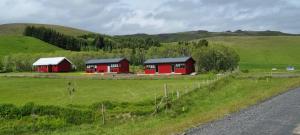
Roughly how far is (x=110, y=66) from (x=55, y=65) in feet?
62.8

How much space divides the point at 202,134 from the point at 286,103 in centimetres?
1297

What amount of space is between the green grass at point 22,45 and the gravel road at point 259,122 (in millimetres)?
153100

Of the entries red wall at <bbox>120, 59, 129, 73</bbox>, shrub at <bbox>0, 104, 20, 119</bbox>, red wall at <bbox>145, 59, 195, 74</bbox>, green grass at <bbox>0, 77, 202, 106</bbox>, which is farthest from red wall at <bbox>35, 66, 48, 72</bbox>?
shrub at <bbox>0, 104, 20, 119</bbox>

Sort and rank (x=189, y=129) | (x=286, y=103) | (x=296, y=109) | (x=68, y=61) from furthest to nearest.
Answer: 1. (x=68, y=61)
2. (x=286, y=103)
3. (x=296, y=109)
4. (x=189, y=129)

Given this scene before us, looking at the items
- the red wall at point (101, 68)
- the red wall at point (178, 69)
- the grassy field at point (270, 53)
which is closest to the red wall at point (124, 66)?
the red wall at point (101, 68)

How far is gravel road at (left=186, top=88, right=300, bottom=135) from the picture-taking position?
63.7 ft

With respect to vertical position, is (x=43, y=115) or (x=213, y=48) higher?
(x=213, y=48)

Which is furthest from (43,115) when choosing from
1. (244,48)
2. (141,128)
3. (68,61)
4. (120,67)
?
(244,48)

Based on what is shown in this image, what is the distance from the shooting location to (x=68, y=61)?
391 ft

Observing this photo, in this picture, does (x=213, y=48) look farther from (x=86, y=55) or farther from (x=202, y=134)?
(x=202, y=134)

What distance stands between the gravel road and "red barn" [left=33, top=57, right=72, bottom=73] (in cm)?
9223

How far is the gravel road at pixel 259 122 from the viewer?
63.7 feet

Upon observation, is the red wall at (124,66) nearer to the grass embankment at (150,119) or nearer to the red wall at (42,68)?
the red wall at (42,68)

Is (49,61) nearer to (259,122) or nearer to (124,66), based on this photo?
(124,66)
